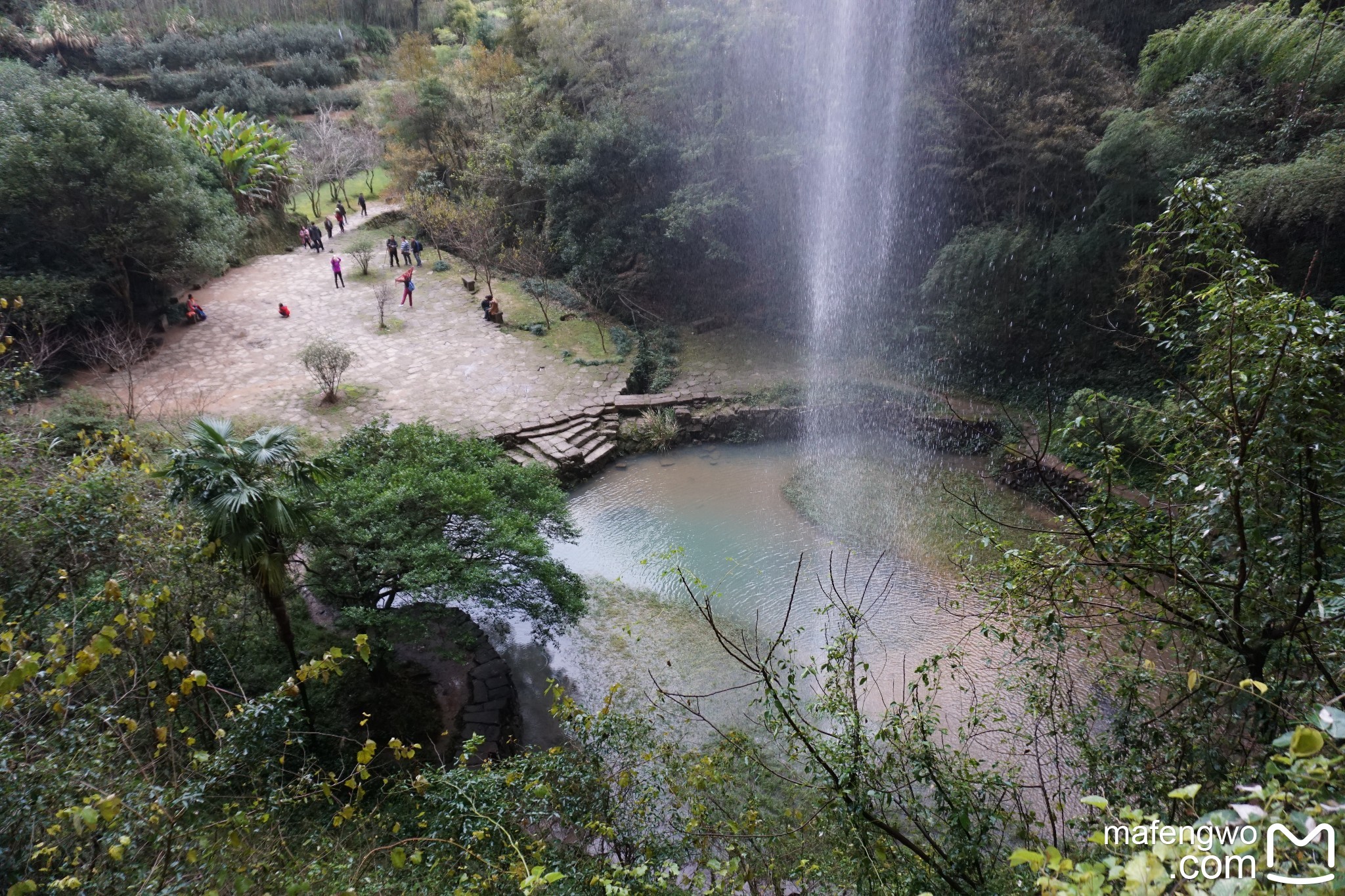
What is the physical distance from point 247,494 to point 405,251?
14013 millimetres

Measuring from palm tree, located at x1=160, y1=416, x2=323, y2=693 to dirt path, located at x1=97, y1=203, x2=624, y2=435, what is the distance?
5052 millimetres

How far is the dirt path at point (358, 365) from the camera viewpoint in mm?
10789

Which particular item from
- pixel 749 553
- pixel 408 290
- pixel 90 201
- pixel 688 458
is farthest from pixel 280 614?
pixel 408 290

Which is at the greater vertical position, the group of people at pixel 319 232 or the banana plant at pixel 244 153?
the banana plant at pixel 244 153

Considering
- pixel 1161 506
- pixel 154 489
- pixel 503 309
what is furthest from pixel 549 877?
pixel 503 309

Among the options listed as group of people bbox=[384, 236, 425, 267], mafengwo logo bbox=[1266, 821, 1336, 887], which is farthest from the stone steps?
mafengwo logo bbox=[1266, 821, 1336, 887]

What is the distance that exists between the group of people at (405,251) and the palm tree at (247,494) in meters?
13.2

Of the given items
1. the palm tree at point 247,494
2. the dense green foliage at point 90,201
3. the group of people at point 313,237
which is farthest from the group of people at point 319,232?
the palm tree at point 247,494

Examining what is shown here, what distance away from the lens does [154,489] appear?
566 cm

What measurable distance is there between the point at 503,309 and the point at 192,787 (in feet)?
42.4

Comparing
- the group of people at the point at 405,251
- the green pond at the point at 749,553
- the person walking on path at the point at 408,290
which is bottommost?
the green pond at the point at 749,553

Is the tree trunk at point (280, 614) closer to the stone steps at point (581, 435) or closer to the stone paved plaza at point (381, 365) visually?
the stone steps at point (581, 435)

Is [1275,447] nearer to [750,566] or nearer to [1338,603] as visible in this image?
[1338,603]

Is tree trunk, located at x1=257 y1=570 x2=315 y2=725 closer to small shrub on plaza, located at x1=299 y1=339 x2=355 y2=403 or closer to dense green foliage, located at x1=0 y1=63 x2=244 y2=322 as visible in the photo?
small shrub on plaza, located at x1=299 y1=339 x2=355 y2=403
